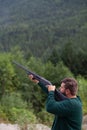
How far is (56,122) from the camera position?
601 cm

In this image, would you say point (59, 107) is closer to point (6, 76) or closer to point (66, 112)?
point (66, 112)

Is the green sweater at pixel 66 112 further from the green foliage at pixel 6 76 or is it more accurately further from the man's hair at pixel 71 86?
the green foliage at pixel 6 76

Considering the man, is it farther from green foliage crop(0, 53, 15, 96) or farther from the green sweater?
green foliage crop(0, 53, 15, 96)

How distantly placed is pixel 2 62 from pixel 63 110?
3539 centimetres

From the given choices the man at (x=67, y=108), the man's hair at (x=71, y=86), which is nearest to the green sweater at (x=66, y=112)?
the man at (x=67, y=108)

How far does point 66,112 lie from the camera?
5816 millimetres

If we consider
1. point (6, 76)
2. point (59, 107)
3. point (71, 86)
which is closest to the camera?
point (59, 107)

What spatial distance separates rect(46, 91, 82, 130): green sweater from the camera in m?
5.80

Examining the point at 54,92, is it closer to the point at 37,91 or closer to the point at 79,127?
the point at 79,127

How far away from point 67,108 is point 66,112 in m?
0.05

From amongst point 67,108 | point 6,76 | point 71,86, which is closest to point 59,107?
point 67,108

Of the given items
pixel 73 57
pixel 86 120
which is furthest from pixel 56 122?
pixel 73 57

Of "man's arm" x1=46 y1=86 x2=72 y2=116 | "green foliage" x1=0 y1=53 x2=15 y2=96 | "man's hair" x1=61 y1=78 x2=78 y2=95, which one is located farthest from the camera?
"green foliage" x1=0 y1=53 x2=15 y2=96

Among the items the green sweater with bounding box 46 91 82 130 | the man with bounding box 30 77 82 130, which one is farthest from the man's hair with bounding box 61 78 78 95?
the green sweater with bounding box 46 91 82 130
